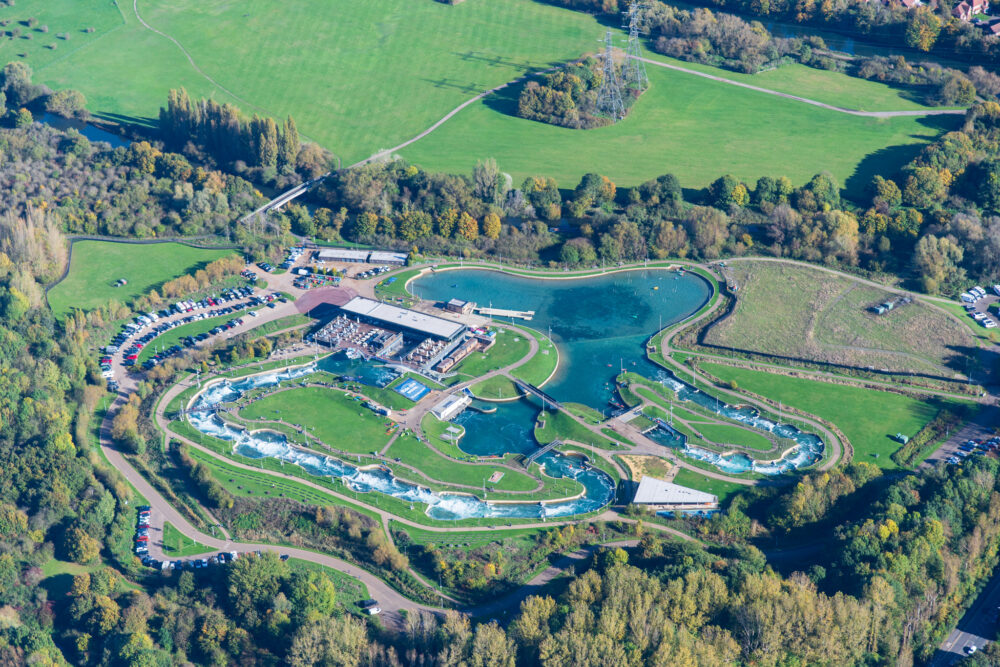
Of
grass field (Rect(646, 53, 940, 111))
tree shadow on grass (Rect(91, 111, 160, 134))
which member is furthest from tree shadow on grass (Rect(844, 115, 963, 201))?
tree shadow on grass (Rect(91, 111, 160, 134))

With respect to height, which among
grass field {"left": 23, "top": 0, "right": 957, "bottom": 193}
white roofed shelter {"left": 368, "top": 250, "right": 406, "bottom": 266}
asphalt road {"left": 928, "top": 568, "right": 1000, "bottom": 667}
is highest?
grass field {"left": 23, "top": 0, "right": 957, "bottom": 193}

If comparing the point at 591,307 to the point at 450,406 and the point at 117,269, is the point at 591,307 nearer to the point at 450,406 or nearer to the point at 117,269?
the point at 450,406

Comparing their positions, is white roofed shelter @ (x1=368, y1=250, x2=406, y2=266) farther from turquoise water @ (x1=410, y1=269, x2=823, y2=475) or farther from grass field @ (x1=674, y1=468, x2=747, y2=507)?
grass field @ (x1=674, y1=468, x2=747, y2=507)

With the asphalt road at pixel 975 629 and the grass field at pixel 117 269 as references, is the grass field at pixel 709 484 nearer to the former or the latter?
the asphalt road at pixel 975 629

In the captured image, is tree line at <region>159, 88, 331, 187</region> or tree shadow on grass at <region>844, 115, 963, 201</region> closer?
tree shadow on grass at <region>844, 115, 963, 201</region>

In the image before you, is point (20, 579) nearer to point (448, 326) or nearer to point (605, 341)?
point (448, 326)

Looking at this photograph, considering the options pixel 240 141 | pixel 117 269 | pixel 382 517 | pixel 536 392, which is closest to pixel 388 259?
pixel 117 269

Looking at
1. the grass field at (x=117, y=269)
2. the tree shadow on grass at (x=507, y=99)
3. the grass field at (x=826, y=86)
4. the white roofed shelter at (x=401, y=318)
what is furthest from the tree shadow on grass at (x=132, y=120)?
the grass field at (x=826, y=86)
